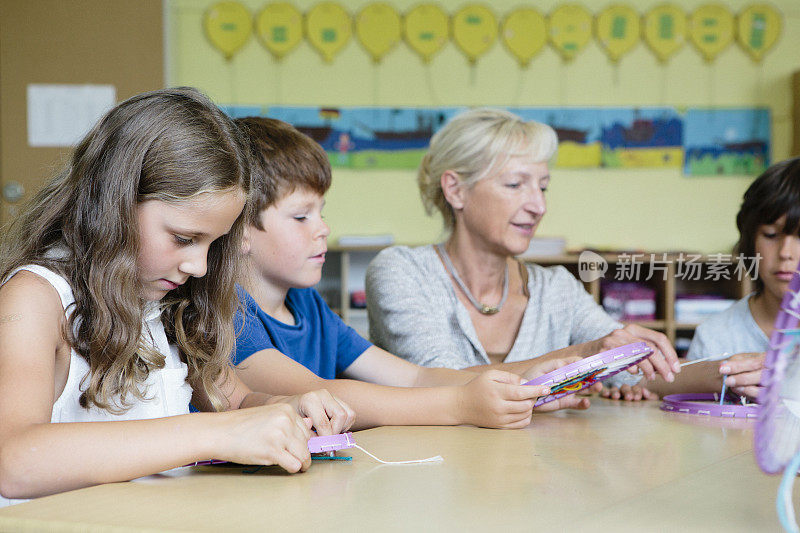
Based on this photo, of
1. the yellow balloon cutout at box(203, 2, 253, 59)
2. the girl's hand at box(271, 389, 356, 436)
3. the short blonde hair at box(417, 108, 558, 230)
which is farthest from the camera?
the yellow balloon cutout at box(203, 2, 253, 59)

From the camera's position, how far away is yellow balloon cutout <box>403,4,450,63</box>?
430 centimetres

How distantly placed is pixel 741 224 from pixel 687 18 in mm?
2704

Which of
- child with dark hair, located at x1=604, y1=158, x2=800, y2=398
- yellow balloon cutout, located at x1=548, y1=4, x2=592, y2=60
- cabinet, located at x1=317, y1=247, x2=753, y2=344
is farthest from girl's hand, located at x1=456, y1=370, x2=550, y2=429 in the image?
yellow balloon cutout, located at x1=548, y1=4, x2=592, y2=60

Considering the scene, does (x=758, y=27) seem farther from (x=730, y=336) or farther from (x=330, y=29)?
(x=730, y=336)

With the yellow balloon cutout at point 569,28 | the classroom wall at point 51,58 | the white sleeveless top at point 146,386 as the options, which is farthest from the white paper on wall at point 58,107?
the white sleeveless top at point 146,386

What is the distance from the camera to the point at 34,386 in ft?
2.91

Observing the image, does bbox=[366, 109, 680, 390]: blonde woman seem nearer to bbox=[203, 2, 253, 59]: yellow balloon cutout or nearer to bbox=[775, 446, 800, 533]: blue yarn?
bbox=[775, 446, 800, 533]: blue yarn

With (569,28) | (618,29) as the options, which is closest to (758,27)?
(618,29)

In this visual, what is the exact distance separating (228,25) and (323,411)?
12.1ft

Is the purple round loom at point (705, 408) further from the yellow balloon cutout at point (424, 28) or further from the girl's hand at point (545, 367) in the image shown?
the yellow balloon cutout at point (424, 28)

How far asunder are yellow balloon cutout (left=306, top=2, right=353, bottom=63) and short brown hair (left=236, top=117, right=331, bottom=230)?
286 cm

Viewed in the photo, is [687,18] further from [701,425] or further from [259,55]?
[701,425]

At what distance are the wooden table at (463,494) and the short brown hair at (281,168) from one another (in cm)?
58

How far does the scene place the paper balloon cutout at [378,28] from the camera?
169 inches
